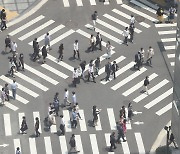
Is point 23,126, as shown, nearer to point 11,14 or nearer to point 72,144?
point 72,144

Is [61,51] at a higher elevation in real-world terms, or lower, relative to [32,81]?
higher

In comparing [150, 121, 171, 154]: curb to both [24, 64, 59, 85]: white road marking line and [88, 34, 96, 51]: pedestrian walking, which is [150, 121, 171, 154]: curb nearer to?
[24, 64, 59, 85]: white road marking line

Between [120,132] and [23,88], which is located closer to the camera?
[120,132]

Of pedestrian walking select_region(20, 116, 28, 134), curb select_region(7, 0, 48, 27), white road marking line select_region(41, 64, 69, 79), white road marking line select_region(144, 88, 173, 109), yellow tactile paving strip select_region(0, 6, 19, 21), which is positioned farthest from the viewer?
yellow tactile paving strip select_region(0, 6, 19, 21)

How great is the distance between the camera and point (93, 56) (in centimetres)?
6391

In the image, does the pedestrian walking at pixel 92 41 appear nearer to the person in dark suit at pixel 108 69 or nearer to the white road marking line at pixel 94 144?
the person in dark suit at pixel 108 69

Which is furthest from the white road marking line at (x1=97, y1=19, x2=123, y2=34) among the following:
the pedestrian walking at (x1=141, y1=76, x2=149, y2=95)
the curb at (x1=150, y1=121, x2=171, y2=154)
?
the curb at (x1=150, y1=121, x2=171, y2=154)

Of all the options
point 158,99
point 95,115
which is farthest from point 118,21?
point 95,115

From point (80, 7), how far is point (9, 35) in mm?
7723

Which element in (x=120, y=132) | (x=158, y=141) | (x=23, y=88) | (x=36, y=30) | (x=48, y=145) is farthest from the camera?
(x=36, y=30)

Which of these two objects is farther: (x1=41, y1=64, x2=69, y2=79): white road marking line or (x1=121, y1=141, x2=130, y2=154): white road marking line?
(x1=41, y1=64, x2=69, y2=79): white road marking line

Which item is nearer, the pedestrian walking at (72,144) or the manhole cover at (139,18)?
the pedestrian walking at (72,144)

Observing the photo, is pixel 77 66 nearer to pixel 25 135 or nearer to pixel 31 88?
pixel 31 88

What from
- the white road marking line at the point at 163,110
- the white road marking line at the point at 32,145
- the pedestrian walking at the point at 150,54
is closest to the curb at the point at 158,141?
the white road marking line at the point at 163,110
